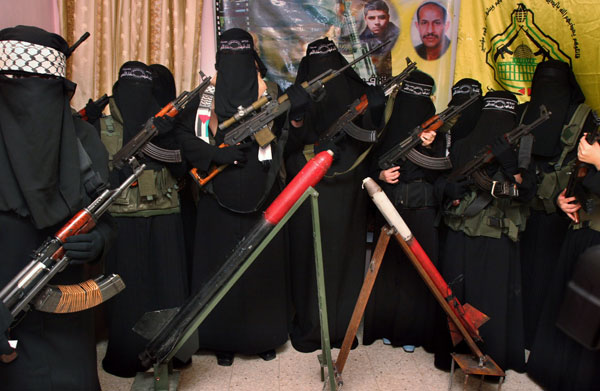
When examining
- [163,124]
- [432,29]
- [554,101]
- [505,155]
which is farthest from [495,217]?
[163,124]

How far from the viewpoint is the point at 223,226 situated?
269cm

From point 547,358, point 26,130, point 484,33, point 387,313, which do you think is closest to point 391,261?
point 387,313

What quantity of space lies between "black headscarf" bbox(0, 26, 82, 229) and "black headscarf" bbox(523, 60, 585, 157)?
2519 mm

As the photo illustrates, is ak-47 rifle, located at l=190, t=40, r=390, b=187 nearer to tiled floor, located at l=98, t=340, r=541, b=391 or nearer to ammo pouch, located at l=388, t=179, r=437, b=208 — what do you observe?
ammo pouch, located at l=388, t=179, r=437, b=208

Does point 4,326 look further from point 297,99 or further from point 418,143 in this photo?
point 418,143

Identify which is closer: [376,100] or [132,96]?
[132,96]

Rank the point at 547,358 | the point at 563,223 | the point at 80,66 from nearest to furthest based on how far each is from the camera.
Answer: the point at 547,358
the point at 563,223
the point at 80,66

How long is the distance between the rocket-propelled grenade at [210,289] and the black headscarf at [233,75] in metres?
0.88

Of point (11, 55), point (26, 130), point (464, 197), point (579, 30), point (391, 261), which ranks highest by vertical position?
point (579, 30)

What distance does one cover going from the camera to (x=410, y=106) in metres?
2.87

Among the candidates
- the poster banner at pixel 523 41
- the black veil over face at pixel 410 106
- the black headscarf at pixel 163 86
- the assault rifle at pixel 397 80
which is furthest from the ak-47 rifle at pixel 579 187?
the black headscarf at pixel 163 86

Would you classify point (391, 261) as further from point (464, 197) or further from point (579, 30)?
point (579, 30)

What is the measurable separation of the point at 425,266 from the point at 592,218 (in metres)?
0.94

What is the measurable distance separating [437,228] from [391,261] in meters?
0.37
